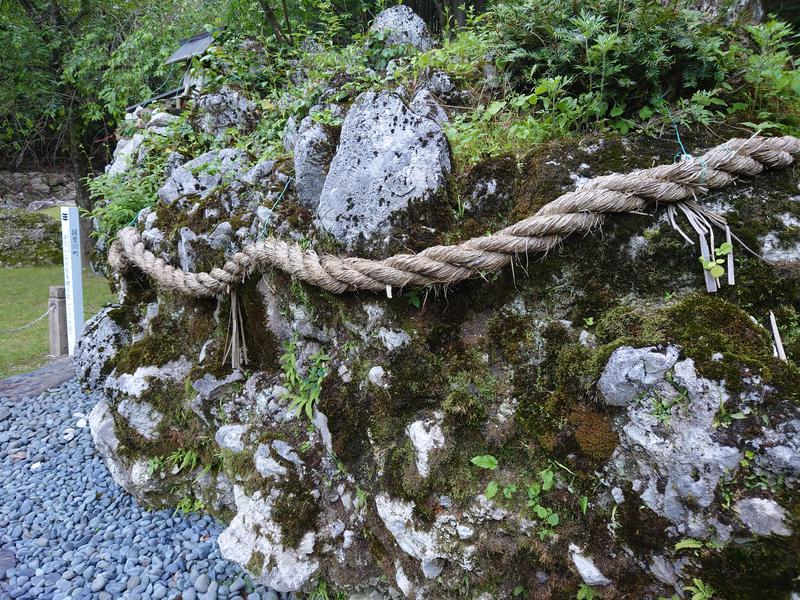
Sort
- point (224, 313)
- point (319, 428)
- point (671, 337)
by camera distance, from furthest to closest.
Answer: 1. point (224, 313)
2. point (319, 428)
3. point (671, 337)

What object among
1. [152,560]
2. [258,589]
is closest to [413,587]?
[258,589]

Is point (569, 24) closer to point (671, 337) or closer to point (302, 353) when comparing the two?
point (671, 337)

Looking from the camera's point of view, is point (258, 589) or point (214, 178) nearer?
point (258, 589)

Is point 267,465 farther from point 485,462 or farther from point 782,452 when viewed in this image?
point 782,452

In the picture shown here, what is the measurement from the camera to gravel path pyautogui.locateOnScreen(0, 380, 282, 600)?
8.57 ft

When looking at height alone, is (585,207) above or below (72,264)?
above

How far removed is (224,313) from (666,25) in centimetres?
298

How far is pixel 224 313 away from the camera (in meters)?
3.19

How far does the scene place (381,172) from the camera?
2.36 metres

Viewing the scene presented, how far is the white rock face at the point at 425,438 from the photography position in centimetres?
196

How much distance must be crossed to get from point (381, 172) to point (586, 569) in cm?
188

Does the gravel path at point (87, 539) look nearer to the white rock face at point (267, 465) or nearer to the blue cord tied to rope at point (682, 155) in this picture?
the white rock face at point (267, 465)

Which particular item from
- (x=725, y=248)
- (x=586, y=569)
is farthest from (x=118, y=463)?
(x=725, y=248)

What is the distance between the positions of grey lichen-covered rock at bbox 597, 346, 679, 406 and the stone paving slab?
229 inches
